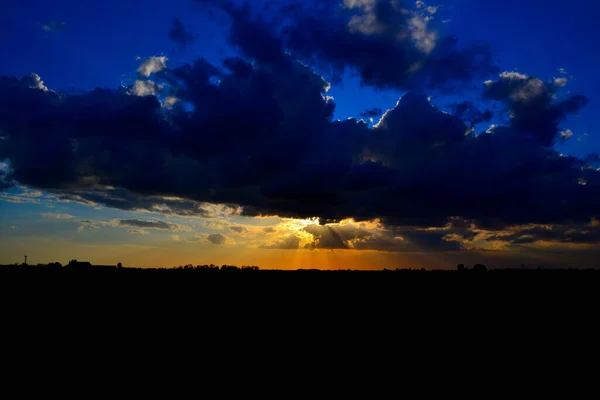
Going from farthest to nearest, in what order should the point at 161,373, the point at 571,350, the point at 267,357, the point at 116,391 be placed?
the point at 571,350, the point at 267,357, the point at 161,373, the point at 116,391

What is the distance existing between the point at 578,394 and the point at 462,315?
35596 millimetres

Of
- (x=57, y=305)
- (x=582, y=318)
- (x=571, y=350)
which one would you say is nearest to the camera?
(x=571, y=350)

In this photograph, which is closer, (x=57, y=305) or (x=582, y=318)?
(x=582, y=318)

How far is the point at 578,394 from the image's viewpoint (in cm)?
3578

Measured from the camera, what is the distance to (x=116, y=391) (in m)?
35.2

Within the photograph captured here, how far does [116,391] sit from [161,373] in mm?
4811

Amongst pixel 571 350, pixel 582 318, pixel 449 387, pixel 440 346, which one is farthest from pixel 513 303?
pixel 449 387

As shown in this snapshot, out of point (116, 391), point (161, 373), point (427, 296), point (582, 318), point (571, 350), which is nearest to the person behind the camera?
point (116, 391)

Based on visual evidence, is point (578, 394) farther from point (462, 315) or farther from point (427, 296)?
point (427, 296)

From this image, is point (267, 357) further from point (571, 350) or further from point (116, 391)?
point (571, 350)

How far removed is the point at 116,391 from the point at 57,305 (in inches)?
1856

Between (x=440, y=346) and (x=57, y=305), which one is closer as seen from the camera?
(x=440, y=346)

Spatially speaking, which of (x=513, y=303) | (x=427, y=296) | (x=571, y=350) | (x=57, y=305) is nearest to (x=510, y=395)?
(x=571, y=350)

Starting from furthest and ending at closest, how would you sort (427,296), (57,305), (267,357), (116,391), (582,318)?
(427,296) < (57,305) < (582,318) < (267,357) < (116,391)
